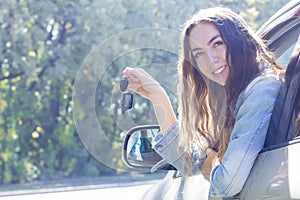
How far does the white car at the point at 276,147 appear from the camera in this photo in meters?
1.83

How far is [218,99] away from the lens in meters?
2.41

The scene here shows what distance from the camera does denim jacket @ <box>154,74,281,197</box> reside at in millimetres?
2055

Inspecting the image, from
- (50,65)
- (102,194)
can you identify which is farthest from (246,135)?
(50,65)

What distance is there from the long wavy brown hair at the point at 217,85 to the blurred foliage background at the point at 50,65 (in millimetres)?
13870

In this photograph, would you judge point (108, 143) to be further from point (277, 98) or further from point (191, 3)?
point (191, 3)

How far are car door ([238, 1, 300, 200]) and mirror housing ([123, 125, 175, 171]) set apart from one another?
0.70 m

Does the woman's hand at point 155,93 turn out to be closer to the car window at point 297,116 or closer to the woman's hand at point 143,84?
the woman's hand at point 143,84

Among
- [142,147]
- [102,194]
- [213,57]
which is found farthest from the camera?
[102,194]

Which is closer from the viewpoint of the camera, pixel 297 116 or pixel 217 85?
pixel 297 116

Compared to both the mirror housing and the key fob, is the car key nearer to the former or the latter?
the key fob

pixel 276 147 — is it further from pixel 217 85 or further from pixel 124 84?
pixel 124 84

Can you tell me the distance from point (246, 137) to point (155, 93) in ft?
1.52

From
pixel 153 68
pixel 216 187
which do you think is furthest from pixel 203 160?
pixel 153 68

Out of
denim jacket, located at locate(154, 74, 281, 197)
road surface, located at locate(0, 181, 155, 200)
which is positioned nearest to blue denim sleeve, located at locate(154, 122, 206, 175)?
denim jacket, located at locate(154, 74, 281, 197)
